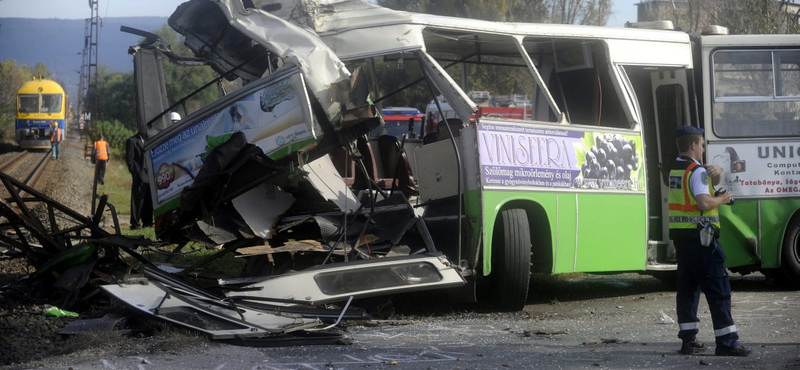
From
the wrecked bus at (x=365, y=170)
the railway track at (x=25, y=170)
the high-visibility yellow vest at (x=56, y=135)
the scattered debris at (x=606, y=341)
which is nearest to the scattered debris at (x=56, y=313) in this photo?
the wrecked bus at (x=365, y=170)

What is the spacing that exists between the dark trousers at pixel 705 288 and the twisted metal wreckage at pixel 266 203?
1.85 m

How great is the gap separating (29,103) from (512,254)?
45348mm

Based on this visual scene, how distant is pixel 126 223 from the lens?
16.4 meters

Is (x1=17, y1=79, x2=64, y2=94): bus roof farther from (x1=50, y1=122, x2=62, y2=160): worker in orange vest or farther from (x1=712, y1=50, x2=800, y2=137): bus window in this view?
(x1=712, y1=50, x2=800, y2=137): bus window

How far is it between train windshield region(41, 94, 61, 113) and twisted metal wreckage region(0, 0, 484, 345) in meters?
43.0

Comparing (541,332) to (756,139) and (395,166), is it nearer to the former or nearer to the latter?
(756,139)

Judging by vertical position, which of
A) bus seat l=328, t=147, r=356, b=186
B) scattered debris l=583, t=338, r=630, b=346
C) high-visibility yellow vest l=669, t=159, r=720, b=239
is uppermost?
bus seat l=328, t=147, r=356, b=186

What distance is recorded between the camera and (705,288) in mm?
6246

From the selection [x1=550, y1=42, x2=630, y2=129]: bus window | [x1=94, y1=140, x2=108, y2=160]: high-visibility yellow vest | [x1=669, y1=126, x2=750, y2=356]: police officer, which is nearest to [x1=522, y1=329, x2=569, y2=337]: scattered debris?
[x1=669, y1=126, x2=750, y2=356]: police officer

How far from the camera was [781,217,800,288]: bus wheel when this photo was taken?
31.7ft

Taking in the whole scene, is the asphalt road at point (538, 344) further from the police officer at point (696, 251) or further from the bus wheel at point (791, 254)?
the bus wheel at point (791, 254)

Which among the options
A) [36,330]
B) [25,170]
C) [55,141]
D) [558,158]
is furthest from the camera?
[55,141]

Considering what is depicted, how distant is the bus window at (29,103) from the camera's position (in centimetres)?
4788

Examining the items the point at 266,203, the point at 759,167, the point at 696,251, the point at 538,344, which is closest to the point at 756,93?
the point at 759,167
